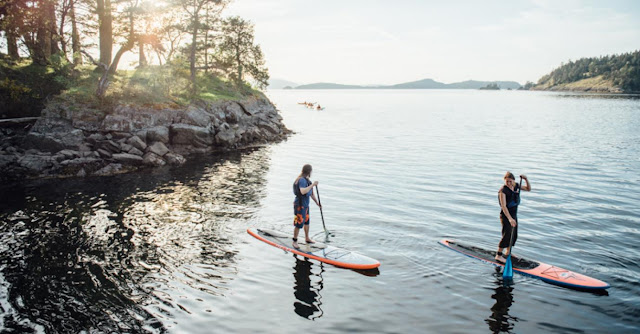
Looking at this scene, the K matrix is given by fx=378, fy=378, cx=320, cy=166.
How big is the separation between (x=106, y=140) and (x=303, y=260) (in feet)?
66.5

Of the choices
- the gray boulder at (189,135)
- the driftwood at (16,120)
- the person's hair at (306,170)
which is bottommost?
the person's hair at (306,170)

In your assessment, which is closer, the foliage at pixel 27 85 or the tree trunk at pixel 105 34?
the foliage at pixel 27 85

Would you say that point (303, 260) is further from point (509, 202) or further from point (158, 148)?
point (158, 148)

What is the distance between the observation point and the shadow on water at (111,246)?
30.5 ft

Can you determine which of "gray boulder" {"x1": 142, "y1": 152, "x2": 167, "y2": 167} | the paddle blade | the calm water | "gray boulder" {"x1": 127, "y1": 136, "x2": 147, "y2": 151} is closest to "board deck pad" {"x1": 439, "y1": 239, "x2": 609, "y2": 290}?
the calm water

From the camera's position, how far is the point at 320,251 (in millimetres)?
12727

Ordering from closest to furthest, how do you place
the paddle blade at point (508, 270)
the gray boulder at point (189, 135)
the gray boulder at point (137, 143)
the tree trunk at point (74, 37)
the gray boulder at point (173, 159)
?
the paddle blade at point (508, 270), the gray boulder at point (137, 143), the gray boulder at point (173, 159), the gray boulder at point (189, 135), the tree trunk at point (74, 37)

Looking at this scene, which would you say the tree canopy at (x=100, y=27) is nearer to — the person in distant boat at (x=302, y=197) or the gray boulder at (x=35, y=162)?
the gray boulder at (x=35, y=162)

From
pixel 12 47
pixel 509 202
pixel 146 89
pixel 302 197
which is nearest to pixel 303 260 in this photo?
pixel 302 197

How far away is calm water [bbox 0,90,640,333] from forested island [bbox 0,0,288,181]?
3410mm

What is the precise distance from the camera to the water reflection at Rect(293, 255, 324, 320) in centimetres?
955

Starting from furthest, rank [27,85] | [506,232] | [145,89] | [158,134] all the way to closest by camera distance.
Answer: [145,89]
[158,134]
[27,85]
[506,232]

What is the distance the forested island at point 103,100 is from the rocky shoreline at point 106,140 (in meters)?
0.06

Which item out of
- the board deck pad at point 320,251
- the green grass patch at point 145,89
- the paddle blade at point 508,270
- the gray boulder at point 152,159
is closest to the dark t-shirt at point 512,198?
the paddle blade at point 508,270
